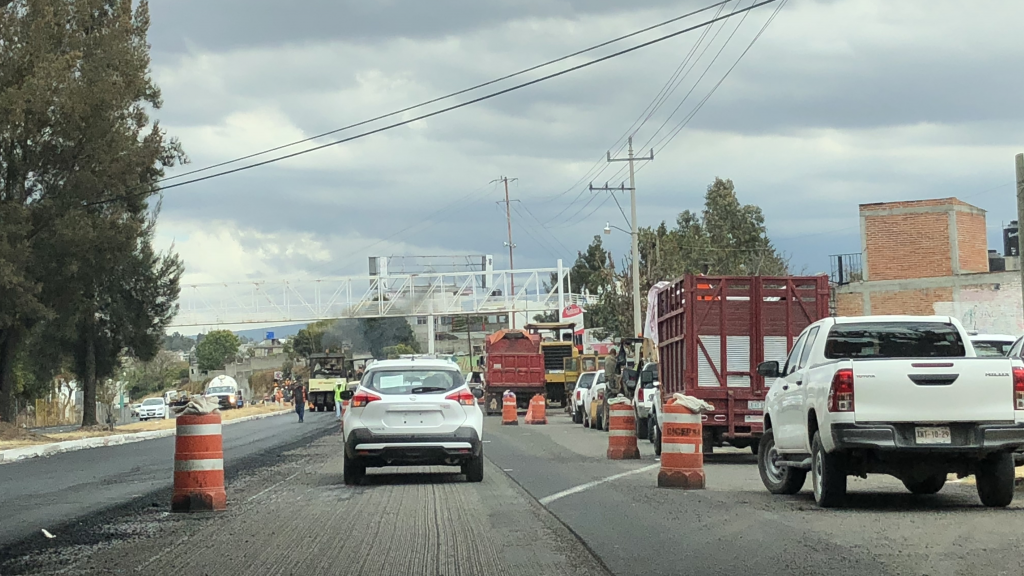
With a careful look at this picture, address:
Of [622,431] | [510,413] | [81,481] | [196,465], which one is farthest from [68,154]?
[196,465]

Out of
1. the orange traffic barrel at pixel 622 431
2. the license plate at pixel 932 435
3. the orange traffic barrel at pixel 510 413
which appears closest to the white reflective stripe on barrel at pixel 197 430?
the license plate at pixel 932 435

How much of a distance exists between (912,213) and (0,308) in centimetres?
2998

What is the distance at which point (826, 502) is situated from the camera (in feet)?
40.6

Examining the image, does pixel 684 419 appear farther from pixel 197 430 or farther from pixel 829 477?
pixel 197 430

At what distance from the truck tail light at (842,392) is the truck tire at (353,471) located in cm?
709

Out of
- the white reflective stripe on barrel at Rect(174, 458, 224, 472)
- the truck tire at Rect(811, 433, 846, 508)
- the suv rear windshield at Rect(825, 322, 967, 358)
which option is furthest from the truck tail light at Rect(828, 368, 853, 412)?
the white reflective stripe on barrel at Rect(174, 458, 224, 472)

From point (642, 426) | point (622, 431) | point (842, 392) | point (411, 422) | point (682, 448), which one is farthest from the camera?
point (642, 426)

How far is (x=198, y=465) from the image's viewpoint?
13.0m

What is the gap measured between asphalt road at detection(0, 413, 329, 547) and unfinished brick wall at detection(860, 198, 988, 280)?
22.6 metres

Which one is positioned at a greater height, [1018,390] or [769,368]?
[769,368]

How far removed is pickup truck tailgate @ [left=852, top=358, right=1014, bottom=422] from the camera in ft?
38.0

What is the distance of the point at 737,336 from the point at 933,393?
944cm

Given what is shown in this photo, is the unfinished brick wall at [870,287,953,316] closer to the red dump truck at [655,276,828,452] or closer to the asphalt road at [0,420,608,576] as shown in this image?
the red dump truck at [655,276,828,452]

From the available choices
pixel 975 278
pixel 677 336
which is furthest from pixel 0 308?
pixel 975 278
